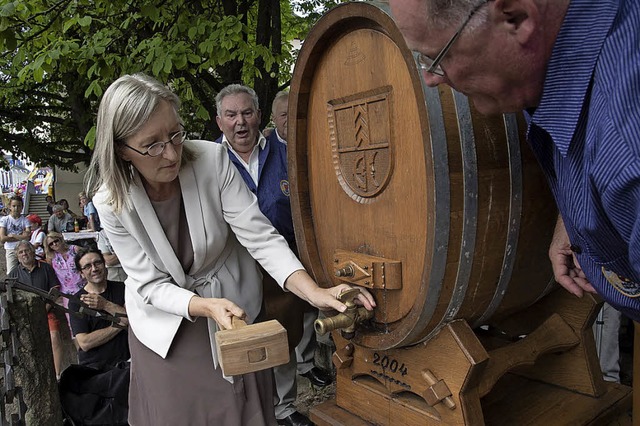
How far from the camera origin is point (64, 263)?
5871 millimetres

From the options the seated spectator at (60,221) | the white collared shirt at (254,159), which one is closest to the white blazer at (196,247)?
the white collared shirt at (254,159)

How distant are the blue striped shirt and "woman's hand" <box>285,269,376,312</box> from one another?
30.9 inches

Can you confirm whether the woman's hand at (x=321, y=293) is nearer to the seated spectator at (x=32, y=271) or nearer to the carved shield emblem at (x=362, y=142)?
the carved shield emblem at (x=362, y=142)

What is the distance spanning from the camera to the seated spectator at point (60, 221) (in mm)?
11070

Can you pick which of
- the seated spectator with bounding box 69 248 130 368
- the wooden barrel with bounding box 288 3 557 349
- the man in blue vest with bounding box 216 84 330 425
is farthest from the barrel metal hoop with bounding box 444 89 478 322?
the seated spectator with bounding box 69 248 130 368

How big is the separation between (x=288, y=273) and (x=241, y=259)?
0.25 m

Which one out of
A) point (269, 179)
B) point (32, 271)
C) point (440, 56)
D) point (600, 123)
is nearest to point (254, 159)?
point (269, 179)

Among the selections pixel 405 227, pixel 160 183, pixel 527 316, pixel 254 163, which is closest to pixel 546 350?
pixel 527 316

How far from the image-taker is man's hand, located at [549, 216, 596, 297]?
158 centimetres

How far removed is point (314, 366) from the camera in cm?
395

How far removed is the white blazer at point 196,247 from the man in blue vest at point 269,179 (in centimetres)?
82

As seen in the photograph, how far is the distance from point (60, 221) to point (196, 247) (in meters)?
10.4

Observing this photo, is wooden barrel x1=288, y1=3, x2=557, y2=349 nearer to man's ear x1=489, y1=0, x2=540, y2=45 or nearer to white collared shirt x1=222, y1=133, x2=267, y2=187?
man's ear x1=489, y1=0, x2=540, y2=45

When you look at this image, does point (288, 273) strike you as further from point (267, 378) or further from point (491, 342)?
point (491, 342)
